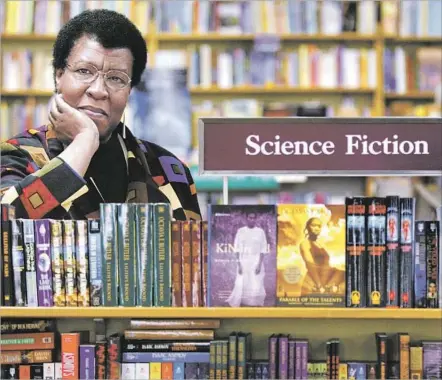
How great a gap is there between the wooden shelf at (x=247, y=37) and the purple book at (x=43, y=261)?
126 inches

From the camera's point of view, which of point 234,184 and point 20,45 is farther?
point 20,45

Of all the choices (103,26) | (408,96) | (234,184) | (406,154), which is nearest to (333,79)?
(408,96)

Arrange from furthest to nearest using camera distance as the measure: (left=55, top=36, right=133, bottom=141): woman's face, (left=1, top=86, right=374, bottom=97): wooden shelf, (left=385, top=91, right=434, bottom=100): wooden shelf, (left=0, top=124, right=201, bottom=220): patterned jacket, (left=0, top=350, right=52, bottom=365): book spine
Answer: (left=385, top=91, right=434, bottom=100): wooden shelf
(left=1, top=86, right=374, bottom=97): wooden shelf
(left=55, top=36, right=133, bottom=141): woman's face
(left=0, top=124, right=201, bottom=220): patterned jacket
(left=0, top=350, right=52, bottom=365): book spine

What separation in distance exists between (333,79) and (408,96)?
50cm

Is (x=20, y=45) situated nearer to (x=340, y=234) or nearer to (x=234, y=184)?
(x=234, y=184)

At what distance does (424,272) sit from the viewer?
208cm

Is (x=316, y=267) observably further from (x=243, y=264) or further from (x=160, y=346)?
(x=160, y=346)

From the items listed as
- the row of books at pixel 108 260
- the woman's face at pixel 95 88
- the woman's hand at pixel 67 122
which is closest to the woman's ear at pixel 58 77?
the woman's face at pixel 95 88

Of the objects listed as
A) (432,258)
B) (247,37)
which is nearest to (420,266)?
(432,258)

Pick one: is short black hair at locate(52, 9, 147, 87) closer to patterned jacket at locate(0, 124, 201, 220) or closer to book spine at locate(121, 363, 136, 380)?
patterned jacket at locate(0, 124, 201, 220)

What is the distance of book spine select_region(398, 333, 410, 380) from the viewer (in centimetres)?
211

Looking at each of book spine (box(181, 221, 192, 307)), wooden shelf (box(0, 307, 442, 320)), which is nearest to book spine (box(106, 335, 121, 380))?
wooden shelf (box(0, 307, 442, 320))

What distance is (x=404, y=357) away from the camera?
2.12 metres

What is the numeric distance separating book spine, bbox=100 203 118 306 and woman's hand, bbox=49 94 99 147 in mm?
734
